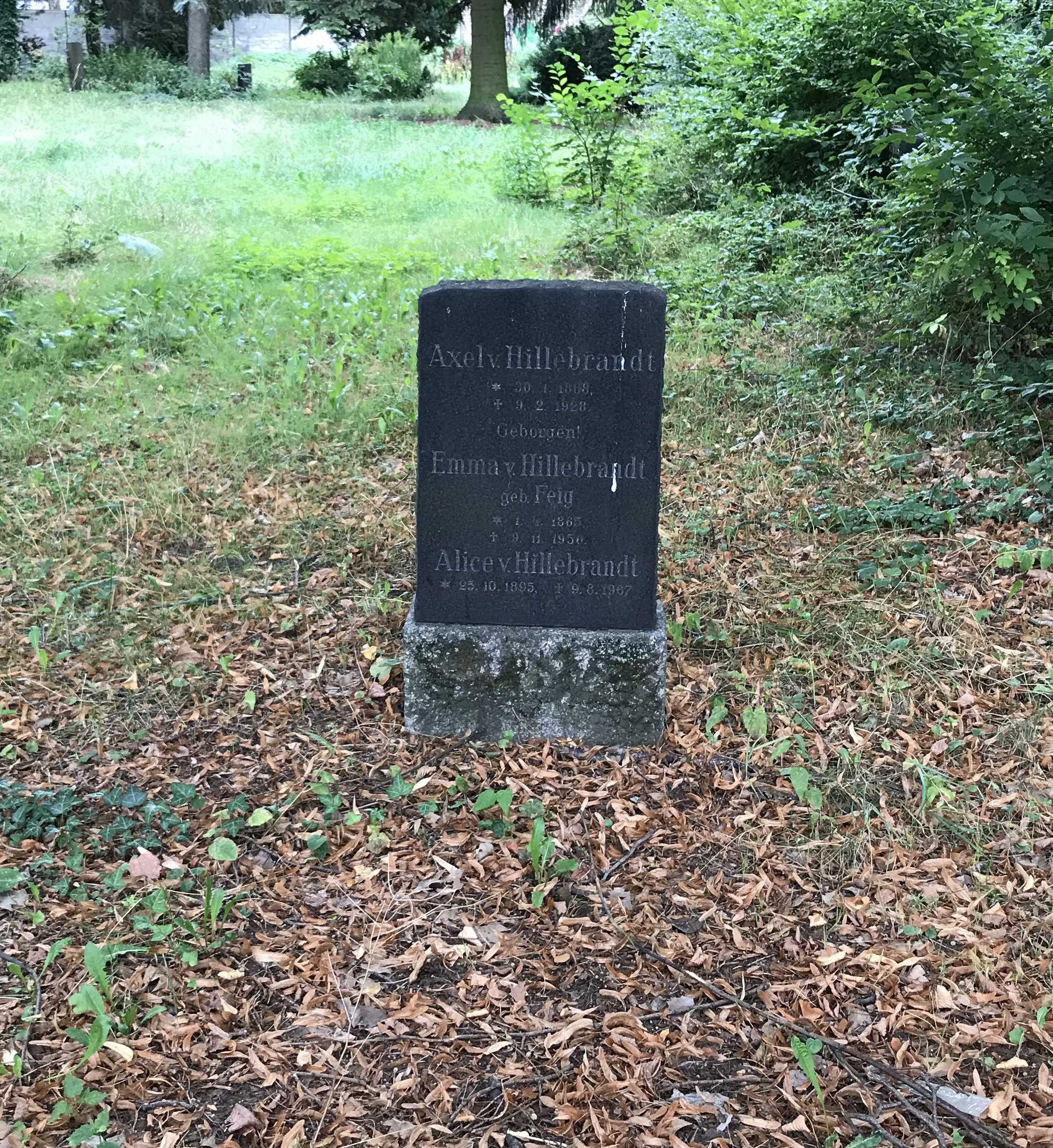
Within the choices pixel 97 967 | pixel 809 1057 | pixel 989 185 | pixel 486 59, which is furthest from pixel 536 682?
pixel 486 59

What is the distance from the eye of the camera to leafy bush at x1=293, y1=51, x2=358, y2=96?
2680 centimetres

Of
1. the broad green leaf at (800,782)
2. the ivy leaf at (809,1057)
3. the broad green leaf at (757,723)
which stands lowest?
the ivy leaf at (809,1057)

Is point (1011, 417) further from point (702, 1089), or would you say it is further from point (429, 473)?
point (702, 1089)

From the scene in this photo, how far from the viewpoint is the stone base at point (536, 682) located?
12.6 feet

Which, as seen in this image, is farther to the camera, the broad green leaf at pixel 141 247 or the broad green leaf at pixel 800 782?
the broad green leaf at pixel 141 247

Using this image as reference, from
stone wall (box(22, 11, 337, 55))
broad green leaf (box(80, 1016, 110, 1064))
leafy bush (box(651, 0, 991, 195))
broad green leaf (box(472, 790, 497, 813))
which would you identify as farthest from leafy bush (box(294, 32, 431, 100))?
broad green leaf (box(80, 1016, 110, 1064))

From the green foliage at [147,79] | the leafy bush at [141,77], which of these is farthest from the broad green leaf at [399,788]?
the leafy bush at [141,77]

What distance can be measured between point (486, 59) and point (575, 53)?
2556 mm

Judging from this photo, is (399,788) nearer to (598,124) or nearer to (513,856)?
(513,856)

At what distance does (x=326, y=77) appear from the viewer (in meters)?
26.8

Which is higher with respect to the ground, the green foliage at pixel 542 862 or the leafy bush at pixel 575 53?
the leafy bush at pixel 575 53

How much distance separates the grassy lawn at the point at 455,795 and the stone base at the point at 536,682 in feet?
0.38

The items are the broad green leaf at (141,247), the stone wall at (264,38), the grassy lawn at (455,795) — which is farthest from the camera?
the stone wall at (264,38)

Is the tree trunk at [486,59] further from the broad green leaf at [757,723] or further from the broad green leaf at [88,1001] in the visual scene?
the broad green leaf at [88,1001]
